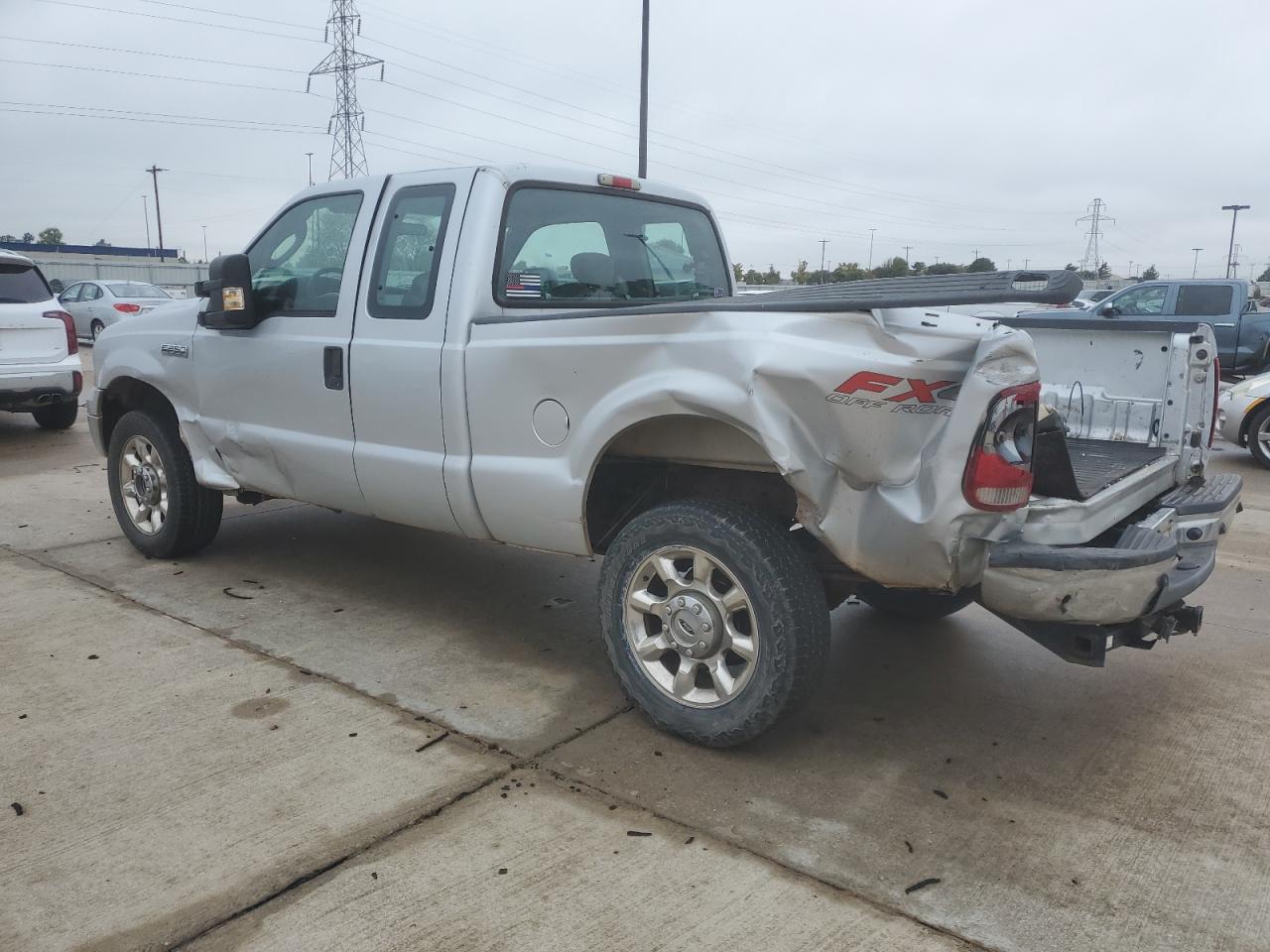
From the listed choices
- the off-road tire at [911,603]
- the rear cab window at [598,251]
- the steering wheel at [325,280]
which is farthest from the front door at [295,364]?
the off-road tire at [911,603]

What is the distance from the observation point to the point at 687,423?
11.5 ft

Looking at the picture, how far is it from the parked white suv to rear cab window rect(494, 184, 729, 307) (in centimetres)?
707

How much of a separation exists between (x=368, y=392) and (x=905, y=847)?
2.77 meters

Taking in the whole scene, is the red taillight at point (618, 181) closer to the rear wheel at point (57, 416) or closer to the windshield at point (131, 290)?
the rear wheel at point (57, 416)

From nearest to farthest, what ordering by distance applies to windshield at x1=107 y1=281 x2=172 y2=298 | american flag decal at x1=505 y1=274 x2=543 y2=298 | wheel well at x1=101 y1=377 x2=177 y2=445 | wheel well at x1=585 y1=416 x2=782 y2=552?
wheel well at x1=585 y1=416 x2=782 y2=552 → american flag decal at x1=505 y1=274 x2=543 y2=298 → wheel well at x1=101 y1=377 x2=177 y2=445 → windshield at x1=107 y1=281 x2=172 y2=298

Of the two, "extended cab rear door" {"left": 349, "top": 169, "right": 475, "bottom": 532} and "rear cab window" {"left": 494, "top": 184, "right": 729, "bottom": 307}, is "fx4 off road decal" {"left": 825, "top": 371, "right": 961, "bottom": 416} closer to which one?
"rear cab window" {"left": 494, "top": 184, "right": 729, "bottom": 307}

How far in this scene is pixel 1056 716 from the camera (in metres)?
3.85

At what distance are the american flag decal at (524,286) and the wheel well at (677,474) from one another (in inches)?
32.4

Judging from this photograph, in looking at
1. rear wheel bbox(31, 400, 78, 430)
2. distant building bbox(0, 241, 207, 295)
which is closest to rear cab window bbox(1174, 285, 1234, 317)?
rear wheel bbox(31, 400, 78, 430)

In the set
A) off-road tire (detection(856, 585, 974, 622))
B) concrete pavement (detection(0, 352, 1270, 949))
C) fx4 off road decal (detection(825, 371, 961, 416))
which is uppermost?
fx4 off road decal (detection(825, 371, 961, 416))

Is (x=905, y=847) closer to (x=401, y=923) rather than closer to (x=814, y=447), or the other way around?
(x=814, y=447)

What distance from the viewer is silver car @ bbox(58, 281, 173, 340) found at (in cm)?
2184

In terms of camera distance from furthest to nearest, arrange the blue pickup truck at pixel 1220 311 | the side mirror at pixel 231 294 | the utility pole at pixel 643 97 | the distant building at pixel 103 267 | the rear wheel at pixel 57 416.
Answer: the distant building at pixel 103 267
the utility pole at pixel 643 97
the blue pickup truck at pixel 1220 311
the rear wheel at pixel 57 416
the side mirror at pixel 231 294

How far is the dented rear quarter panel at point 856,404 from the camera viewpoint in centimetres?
296
